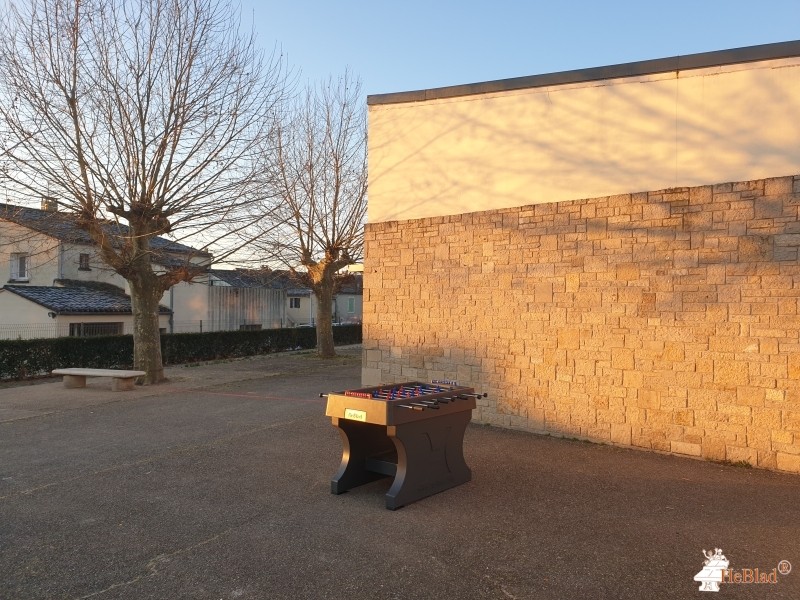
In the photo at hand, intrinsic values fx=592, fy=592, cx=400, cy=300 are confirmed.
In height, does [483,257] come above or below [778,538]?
above

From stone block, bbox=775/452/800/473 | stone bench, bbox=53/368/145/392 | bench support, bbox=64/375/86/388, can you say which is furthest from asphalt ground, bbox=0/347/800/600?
bench support, bbox=64/375/86/388

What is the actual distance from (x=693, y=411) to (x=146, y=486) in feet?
20.7

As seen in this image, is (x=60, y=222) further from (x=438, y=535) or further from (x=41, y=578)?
(x=438, y=535)

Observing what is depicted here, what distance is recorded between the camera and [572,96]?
851 cm

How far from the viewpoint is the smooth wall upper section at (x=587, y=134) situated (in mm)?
7152

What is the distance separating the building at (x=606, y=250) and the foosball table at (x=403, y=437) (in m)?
2.72

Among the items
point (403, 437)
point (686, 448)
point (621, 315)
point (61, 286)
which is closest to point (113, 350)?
point (61, 286)

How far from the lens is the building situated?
6953 millimetres

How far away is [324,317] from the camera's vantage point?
73.8 ft

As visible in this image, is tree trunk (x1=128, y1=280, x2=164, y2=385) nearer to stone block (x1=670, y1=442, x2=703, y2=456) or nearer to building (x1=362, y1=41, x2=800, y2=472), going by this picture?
building (x1=362, y1=41, x2=800, y2=472)

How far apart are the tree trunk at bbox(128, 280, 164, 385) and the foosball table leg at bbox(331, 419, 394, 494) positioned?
32.2 feet

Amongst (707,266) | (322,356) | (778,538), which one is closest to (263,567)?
(778,538)

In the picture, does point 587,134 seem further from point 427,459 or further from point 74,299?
point 74,299

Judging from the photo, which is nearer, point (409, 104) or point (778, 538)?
point (778, 538)
